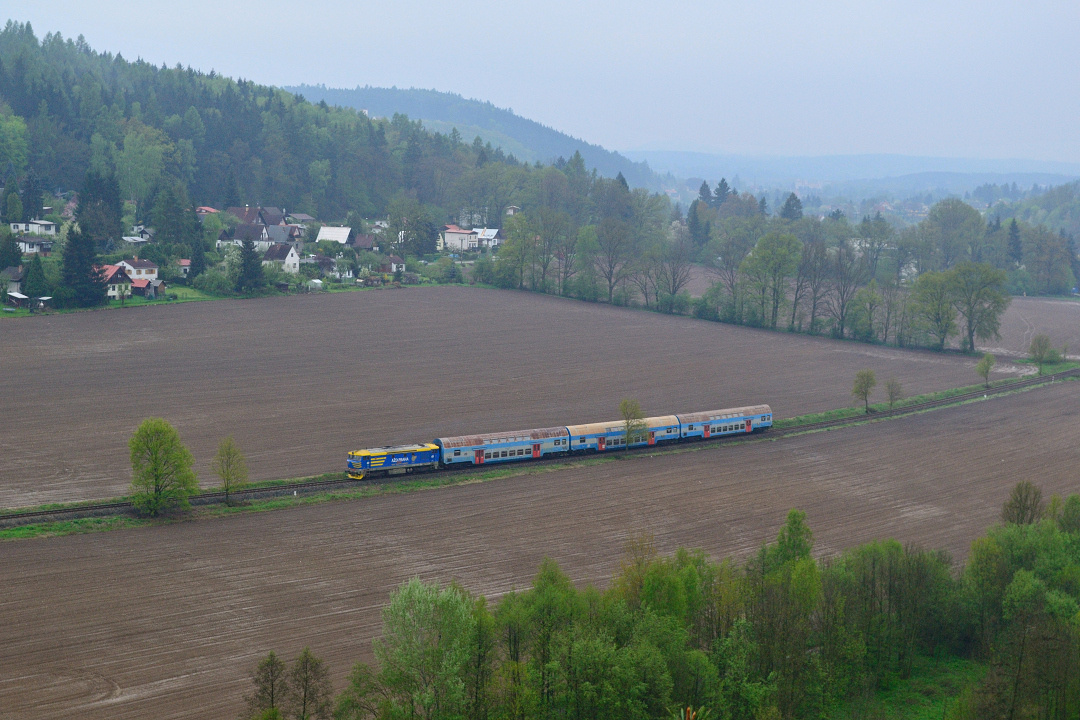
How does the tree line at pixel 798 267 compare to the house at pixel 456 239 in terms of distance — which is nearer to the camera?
the tree line at pixel 798 267

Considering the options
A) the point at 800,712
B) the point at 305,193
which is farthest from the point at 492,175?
the point at 800,712

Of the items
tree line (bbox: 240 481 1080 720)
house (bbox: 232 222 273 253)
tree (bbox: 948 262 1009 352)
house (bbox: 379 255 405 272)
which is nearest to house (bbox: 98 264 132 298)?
house (bbox: 232 222 273 253)

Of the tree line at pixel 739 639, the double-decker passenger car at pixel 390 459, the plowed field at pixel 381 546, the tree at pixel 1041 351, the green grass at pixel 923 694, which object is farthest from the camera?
the tree at pixel 1041 351

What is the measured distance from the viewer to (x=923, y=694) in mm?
24766

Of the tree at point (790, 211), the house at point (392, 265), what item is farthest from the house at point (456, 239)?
the tree at point (790, 211)

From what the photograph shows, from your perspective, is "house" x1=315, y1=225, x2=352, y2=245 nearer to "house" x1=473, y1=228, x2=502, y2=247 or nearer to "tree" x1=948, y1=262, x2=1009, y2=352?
"house" x1=473, y1=228, x2=502, y2=247

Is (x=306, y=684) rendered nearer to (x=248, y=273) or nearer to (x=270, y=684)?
(x=270, y=684)

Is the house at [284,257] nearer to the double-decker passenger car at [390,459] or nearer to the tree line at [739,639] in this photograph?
the double-decker passenger car at [390,459]

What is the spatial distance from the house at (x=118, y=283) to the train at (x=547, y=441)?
44598 mm

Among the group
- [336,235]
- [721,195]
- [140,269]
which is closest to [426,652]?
[140,269]

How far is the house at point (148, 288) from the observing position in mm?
80062

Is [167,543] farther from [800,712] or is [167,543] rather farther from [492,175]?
[492,175]

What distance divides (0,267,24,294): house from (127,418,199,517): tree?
153ft

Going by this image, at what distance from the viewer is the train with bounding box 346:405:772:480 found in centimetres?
4141
